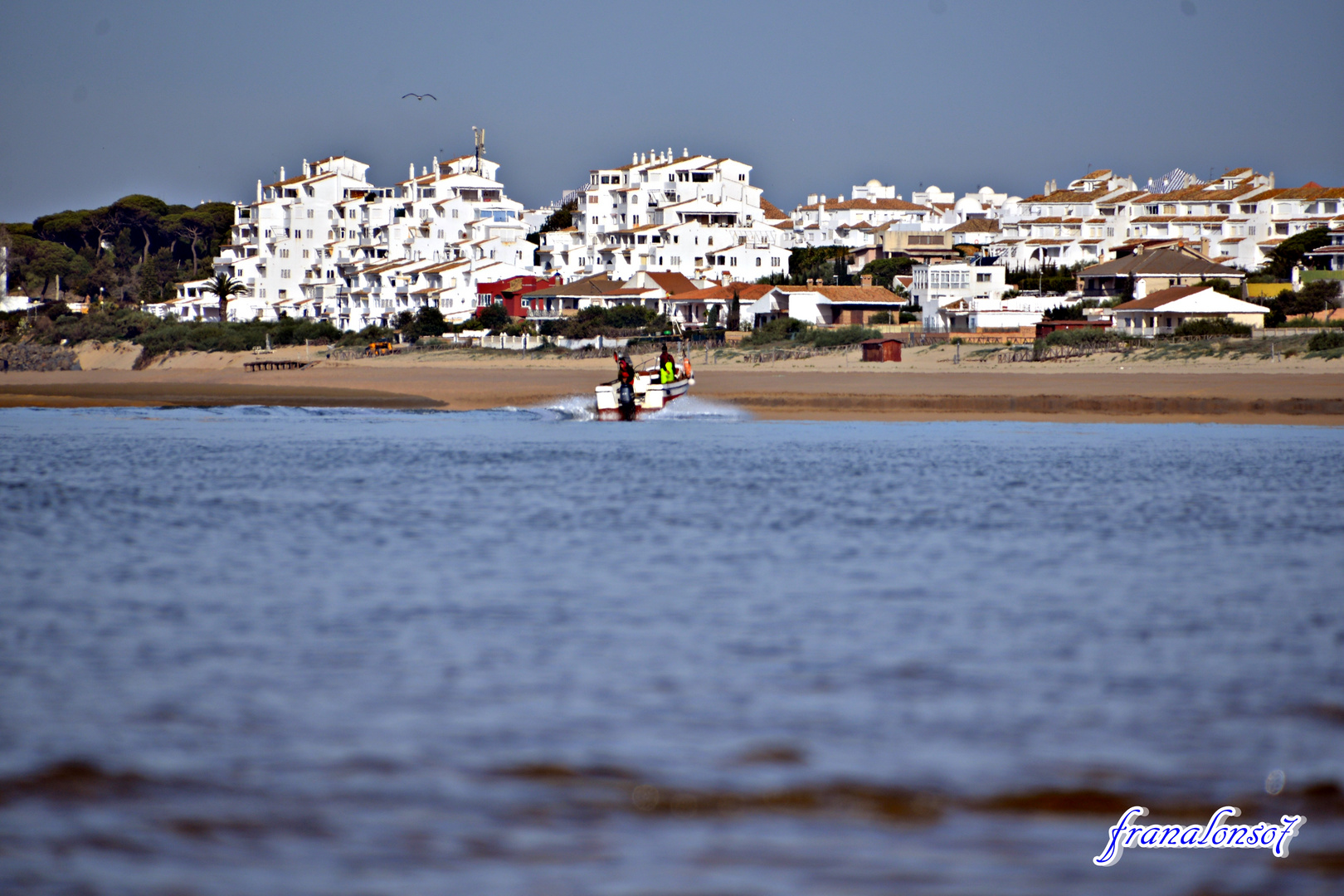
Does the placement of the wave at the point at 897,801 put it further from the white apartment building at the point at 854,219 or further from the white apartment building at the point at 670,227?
the white apartment building at the point at 854,219

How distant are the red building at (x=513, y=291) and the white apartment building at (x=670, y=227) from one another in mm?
5251

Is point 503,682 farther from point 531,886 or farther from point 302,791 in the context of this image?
point 531,886

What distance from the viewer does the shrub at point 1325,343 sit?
158ft

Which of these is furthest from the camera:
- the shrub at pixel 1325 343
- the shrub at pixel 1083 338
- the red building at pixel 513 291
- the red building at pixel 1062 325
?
the red building at pixel 513 291

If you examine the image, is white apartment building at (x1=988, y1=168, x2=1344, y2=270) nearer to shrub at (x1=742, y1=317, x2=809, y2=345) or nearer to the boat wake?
shrub at (x1=742, y1=317, x2=809, y2=345)

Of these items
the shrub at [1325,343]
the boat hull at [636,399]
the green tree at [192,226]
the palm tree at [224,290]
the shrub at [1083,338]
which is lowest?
the boat hull at [636,399]

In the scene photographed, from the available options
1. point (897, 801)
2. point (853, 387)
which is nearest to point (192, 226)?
point (853, 387)

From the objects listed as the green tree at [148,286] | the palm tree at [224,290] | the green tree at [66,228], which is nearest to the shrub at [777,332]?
the palm tree at [224,290]

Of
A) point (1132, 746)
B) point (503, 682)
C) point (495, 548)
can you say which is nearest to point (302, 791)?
point (503, 682)

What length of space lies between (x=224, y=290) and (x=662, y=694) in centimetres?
10479

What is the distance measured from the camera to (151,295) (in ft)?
430

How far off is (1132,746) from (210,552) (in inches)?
383

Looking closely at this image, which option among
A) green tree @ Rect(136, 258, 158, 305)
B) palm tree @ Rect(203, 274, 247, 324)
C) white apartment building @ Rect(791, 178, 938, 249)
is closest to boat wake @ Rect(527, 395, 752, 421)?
palm tree @ Rect(203, 274, 247, 324)

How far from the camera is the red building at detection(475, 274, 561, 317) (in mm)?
95812
